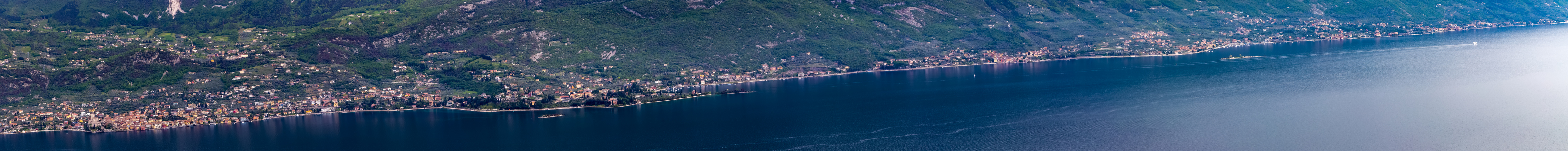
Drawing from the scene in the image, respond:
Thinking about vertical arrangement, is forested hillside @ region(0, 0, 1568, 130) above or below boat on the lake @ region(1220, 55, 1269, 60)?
above

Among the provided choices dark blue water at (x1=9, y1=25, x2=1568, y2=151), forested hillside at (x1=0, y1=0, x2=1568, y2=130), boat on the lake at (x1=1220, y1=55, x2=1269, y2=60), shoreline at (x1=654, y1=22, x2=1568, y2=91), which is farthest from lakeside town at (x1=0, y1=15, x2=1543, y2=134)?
boat on the lake at (x1=1220, y1=55, x2=1269, y2=60)

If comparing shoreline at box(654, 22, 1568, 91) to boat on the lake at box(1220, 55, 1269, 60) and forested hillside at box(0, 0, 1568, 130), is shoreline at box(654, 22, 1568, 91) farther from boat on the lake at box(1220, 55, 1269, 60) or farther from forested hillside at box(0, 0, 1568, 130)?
boat on the lake at box(1220, 55, 1269, 60)

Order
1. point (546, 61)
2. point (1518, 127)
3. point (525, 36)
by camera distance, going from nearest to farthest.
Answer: point (1518, 127) < point (546, 61) < point (525, 36)

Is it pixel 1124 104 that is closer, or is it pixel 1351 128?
pixel 1351 128

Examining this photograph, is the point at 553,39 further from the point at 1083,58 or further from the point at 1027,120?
the point at 1027,120

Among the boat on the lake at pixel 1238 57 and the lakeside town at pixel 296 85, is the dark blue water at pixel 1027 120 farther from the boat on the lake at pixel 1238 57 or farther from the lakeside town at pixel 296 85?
the boat on the lake at pixel 1238 57

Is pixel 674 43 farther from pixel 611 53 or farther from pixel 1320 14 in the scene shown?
pixel 1320 14

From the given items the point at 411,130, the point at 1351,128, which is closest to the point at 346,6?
the point at 411,130

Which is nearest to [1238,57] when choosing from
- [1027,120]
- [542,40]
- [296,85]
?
[1027,120]
